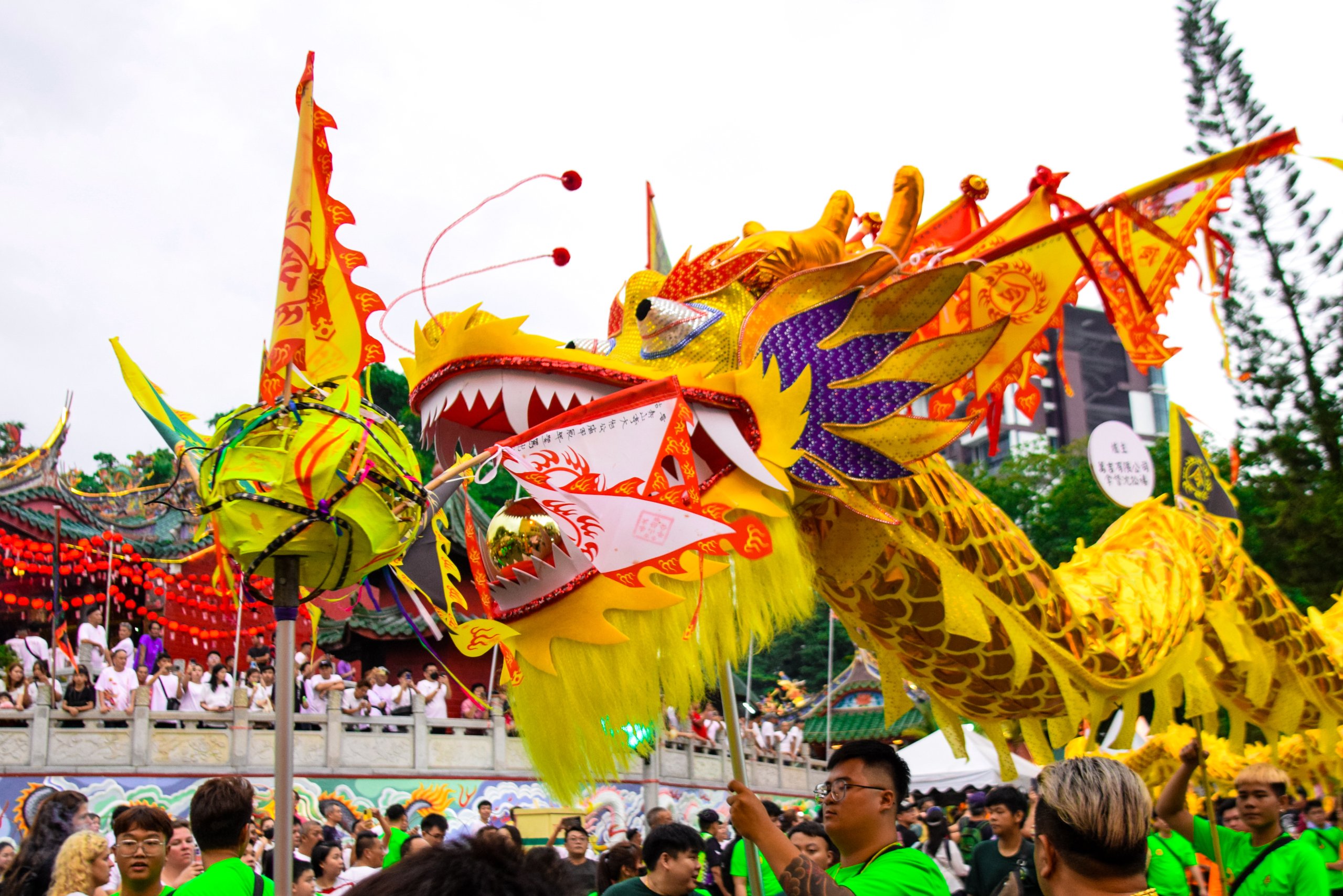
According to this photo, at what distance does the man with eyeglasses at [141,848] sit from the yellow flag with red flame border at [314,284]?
1.03m

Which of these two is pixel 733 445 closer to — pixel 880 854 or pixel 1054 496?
pixel 880 854

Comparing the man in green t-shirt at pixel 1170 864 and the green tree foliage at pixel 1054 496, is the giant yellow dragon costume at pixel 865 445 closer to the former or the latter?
the man in green t-shirt at pixel 1170 864

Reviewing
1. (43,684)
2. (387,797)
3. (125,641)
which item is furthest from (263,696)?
(43,684)

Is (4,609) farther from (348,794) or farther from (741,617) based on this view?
(741,617)

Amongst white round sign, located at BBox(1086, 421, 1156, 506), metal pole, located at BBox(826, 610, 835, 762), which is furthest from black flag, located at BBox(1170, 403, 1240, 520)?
metal pole, located at BBox(826, 610, 835, 762)

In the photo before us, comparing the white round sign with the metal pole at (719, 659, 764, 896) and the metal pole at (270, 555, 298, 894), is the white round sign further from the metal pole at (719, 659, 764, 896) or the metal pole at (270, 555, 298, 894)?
the metal pole at (270, 555, 298, 894)

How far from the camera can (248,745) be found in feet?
34.8

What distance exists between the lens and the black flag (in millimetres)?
5891

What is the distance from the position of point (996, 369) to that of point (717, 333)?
3.76 ft

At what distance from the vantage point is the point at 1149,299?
4.50 m

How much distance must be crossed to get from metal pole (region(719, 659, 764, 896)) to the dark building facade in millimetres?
37961

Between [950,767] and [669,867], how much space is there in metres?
11.3

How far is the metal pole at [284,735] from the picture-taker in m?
2.26

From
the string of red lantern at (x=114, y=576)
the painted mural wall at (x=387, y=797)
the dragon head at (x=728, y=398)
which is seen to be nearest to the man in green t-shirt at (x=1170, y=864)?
the dragon head at (x=728, y=398)
